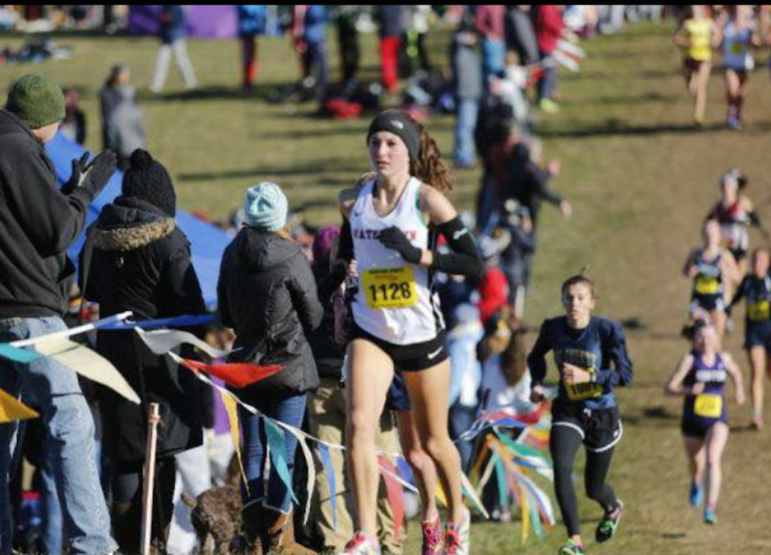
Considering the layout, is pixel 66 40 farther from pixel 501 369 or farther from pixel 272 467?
pixel 272 467

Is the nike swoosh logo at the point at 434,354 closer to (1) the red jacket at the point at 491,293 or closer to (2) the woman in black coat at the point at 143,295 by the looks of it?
(2) the woman in black coat at the point at 143,295

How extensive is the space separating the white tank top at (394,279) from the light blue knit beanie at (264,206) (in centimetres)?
87

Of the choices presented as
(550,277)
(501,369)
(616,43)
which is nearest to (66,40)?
(616,43)

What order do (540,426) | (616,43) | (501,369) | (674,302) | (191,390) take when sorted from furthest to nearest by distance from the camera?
(616,43), (674,302), (501,369), (540,426), (191,390)

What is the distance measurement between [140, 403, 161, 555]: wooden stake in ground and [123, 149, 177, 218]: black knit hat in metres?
1.03

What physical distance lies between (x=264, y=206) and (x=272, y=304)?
19.2 inches

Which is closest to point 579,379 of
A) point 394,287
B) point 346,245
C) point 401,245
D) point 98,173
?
point 346,245

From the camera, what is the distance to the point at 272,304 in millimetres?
8969

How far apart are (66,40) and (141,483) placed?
27.1 meters

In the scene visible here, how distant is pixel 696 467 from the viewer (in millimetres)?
14375

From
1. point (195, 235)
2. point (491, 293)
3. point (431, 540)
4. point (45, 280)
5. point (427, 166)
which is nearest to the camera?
point (45, 280)

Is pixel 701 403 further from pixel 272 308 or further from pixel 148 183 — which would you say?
pixel 148 183

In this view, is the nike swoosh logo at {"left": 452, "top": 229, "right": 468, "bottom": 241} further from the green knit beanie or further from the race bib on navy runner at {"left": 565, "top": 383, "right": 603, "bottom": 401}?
the race bib on navy runner at {"left": 565, "top": 383, "right": 603, "bottom": 401}

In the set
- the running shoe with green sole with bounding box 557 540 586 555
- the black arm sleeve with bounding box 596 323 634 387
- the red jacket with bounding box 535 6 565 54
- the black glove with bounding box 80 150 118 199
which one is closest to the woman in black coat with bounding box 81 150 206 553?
the black glove with bounding box 80 150 118 199
